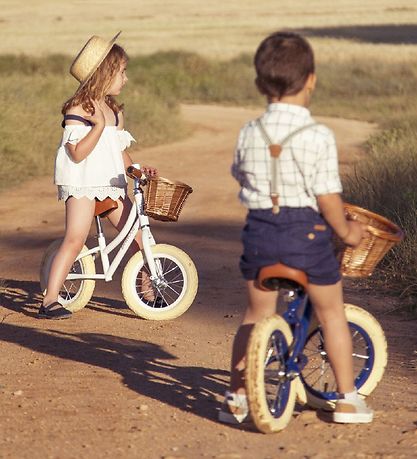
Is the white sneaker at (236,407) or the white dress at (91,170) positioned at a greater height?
the white dress at (91,170)

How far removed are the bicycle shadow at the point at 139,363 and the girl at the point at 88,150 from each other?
1.32 feet

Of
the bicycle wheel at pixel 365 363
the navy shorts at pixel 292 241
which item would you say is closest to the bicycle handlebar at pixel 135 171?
the bicycle wheel at pixel 365 363

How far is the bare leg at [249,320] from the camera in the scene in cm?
530

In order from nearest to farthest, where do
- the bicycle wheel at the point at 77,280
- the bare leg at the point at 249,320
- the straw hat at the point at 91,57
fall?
the bare leg at the point at 249,320 < the straw hat at the point at 91,57 < the bicycle wheel at the point at 77,280

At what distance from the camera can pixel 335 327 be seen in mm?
5316

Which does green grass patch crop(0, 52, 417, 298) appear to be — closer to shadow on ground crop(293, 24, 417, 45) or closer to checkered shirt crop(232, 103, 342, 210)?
checkered shirt crop(232, 103, 342, 210)

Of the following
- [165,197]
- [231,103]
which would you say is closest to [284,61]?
[165,197]

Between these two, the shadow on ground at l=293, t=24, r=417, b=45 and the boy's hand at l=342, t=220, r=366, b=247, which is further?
the shadow on ground at l=293, t=24, r=417, b=45

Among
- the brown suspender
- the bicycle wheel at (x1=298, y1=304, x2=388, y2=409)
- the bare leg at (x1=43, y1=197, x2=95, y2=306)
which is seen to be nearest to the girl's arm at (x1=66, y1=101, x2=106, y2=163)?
the bare leg at (x1=43, y1=197, x2=95, y2=306)

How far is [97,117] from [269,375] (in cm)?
245

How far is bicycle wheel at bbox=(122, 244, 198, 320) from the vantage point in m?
7.70

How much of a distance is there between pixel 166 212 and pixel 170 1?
272ft

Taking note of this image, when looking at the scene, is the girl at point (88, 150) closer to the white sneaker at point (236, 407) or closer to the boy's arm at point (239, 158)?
the boy's arm at point (239, 158)

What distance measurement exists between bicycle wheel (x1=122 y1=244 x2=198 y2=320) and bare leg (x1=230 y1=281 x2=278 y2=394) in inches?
90.0
